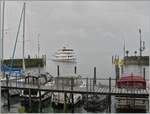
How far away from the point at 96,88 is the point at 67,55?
92.1 metres

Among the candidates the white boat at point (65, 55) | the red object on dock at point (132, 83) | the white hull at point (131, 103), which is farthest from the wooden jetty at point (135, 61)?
the white hull at point (131, 103)

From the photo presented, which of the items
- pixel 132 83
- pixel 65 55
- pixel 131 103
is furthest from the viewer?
pixel 65 55

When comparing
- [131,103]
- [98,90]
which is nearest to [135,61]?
[131,103]

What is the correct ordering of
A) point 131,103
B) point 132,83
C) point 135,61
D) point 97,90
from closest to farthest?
1. point 97,90
2. point 131,103
3. point 132,83
4. point 135,61

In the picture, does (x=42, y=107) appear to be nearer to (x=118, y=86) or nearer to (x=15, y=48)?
(x=118, y=86)

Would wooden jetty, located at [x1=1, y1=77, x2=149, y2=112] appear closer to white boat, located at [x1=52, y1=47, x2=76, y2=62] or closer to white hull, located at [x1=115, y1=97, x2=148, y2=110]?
white hull, located at [x1=115, y1=97, x2=148, y2=110]

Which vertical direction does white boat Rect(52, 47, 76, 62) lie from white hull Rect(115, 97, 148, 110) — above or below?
above

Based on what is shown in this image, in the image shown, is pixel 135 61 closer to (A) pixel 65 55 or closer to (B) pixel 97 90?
(A) pixel 65 55

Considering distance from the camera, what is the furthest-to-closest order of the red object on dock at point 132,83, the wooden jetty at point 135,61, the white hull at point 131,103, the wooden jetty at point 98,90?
1. the wooden jetty at point 135,61
2. the red object on dock at point 132,83
3. the white hull at point 131,103
4. the wooden jetty at point 98,90

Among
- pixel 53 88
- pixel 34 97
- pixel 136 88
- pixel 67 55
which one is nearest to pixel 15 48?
pixel 34 97

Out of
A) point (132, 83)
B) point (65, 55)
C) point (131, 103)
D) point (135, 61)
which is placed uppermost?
point (65, 55)

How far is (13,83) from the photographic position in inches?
912

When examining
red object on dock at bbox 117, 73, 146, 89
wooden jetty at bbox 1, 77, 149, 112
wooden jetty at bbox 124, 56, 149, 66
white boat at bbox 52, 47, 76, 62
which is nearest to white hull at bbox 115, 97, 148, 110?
red object on dock at bbox 117, 73, 146, 89

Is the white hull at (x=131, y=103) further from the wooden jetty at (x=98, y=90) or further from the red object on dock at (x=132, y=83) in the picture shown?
the wooden jetty at (x=98, y=90)
